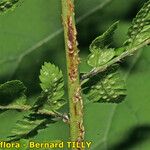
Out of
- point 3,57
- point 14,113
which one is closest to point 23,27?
point 3,57

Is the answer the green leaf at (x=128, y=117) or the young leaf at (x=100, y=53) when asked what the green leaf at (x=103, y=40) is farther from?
the green leaf at (x=128, y=117)

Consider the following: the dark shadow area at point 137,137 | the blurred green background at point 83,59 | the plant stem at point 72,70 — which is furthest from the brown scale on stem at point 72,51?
the dark shadow area at point 137,137

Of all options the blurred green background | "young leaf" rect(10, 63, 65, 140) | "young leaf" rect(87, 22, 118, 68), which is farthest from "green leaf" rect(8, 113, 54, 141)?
the blurred green background

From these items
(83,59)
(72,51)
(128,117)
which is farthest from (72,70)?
(128,117)

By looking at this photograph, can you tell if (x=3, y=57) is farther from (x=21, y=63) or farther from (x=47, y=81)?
(x=47, y=81)

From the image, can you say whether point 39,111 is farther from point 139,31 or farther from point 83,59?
point 83,59

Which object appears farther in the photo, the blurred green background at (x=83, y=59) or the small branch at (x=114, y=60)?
the blurred green background at (x=83, y=59)
